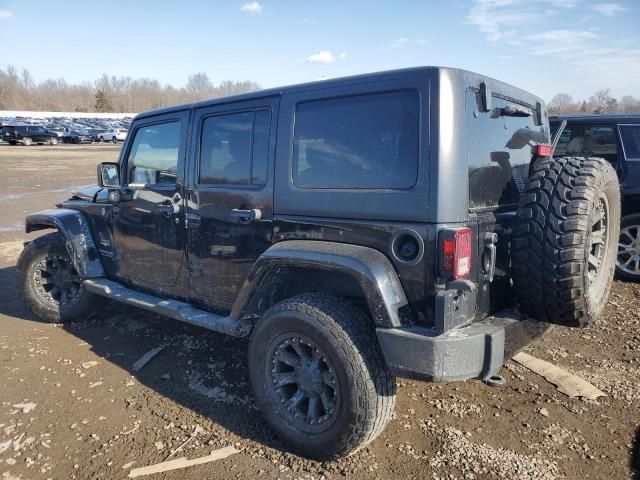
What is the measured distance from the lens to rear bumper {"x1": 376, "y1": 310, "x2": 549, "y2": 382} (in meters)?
2.42

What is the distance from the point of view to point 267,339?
9.72 feet

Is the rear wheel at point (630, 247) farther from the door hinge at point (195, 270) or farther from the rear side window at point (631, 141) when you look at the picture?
the door hinge at point (195, 270)

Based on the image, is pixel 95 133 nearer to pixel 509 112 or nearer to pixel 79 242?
pixel 79 242

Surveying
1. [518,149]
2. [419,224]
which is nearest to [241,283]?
[419,224]

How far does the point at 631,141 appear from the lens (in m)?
5.89

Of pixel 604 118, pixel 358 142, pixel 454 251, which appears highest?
pixel 604 118

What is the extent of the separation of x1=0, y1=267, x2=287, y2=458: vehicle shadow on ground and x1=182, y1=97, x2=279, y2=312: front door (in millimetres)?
614

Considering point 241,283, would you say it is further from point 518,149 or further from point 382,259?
point 518,149

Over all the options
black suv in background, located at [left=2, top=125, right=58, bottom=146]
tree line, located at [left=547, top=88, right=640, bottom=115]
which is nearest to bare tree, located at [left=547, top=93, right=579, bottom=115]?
tree line, located at [left=547, top=88, right=640, bottom=115]

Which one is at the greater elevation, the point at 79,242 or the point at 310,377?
the point at 79,242

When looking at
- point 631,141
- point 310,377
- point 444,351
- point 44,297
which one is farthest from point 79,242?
point 631,141

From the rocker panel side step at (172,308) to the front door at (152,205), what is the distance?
11 centimetres

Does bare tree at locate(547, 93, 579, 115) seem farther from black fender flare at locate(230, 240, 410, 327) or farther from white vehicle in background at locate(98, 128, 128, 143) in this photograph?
white vehicle in background at locate(98, 128, 128, 143)

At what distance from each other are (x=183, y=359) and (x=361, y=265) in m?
2.25
